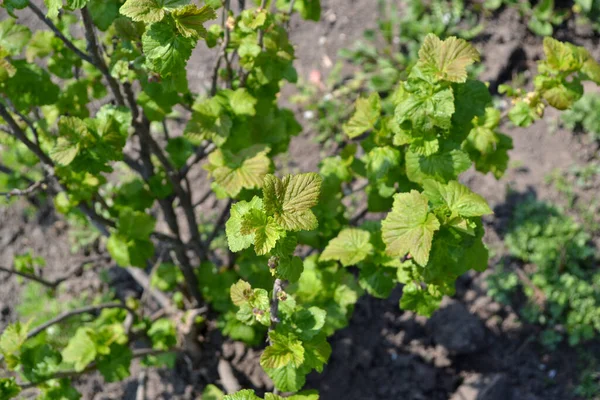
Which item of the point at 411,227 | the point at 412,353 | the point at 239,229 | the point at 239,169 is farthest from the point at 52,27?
the point at 412,353

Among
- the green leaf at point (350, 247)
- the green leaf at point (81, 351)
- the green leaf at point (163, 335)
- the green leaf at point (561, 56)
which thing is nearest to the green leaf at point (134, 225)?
the green leaf at point (81, 351)

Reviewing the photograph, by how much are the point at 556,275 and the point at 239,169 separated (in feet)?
7.61

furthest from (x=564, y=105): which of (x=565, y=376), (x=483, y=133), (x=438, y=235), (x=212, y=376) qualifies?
(x=212, y=376)

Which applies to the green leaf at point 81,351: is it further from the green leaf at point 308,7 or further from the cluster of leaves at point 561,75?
the cluster of leaves at point 561,75

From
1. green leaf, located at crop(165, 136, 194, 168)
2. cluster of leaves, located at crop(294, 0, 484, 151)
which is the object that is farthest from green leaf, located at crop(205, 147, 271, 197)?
cluster of leaves, located at crop(294, 0, 484, 151)

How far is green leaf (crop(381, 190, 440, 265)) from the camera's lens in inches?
73.2

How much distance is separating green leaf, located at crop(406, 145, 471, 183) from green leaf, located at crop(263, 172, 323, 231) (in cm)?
60

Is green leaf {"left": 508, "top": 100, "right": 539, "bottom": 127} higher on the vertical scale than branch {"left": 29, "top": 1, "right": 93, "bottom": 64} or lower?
lower

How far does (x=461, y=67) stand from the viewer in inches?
76.9

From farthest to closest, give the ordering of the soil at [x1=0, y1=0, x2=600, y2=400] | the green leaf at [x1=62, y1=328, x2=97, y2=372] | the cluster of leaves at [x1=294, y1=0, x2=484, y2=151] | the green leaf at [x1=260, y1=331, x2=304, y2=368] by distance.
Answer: the cluster of leaves at [x1=294, y1=0, x2=484, y2=151] → the soil at [x1=0, y1=0, x2=600, y2=400] → the green leaf at [x1=62, y1=328, x2=97, y2=372] → the green leaf at [x1=260, y1=331, x2=304, y2=368]

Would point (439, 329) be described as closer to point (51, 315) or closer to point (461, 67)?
point (461, 67)

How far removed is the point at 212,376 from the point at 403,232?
2.00 m

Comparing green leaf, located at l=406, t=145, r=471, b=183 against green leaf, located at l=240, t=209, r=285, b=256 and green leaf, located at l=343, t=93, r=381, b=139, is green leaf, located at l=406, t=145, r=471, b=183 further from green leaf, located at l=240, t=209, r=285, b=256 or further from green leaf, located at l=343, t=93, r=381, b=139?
green leaf, located at l=240, t=209, r=285, b=256

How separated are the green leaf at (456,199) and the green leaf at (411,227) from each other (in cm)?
10
